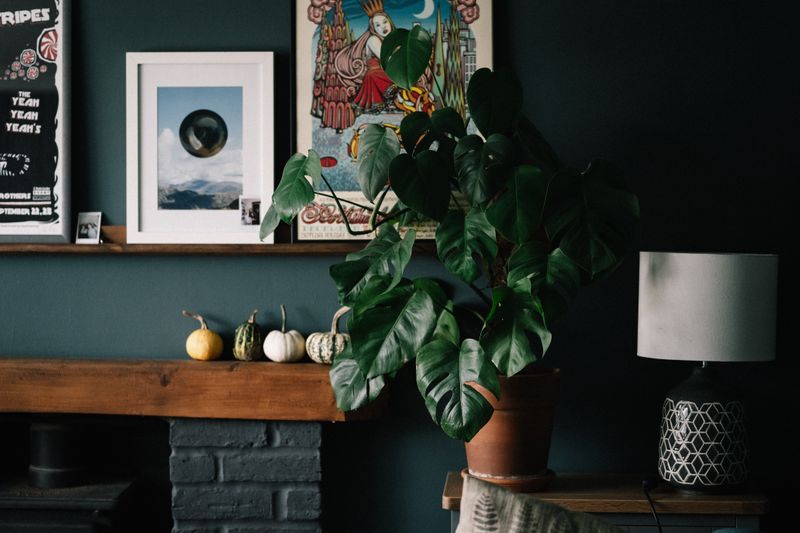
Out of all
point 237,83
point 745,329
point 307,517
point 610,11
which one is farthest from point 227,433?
point 610,11

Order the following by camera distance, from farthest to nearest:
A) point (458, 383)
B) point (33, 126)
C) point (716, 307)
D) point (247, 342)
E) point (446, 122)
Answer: point (33, 126) → point (247, 342) → point (446, 122) → point (716, 307) → point (458, 383)

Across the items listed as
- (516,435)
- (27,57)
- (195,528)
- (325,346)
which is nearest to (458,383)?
(516,435)

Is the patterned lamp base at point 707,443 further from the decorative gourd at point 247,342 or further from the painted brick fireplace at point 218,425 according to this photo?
the decorative gourd at point 247,342

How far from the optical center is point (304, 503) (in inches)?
97.6

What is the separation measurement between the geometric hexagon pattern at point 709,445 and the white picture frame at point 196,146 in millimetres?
1341

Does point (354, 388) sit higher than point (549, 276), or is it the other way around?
point (549, 276)

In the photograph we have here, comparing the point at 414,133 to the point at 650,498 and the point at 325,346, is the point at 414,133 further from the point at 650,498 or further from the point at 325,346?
the point at 650,498

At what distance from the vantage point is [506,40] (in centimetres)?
263

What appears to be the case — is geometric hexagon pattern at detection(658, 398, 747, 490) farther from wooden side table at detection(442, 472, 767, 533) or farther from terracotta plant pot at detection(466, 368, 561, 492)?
terracotta plant pot at detection(466, 368, 561, 492)

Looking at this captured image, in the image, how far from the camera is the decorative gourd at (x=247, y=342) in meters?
2.58

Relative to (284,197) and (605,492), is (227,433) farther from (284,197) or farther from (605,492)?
(605,492)

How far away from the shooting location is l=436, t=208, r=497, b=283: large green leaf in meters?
2.10

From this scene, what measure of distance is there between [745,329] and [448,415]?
0.81 meters

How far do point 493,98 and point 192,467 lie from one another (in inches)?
54.3
